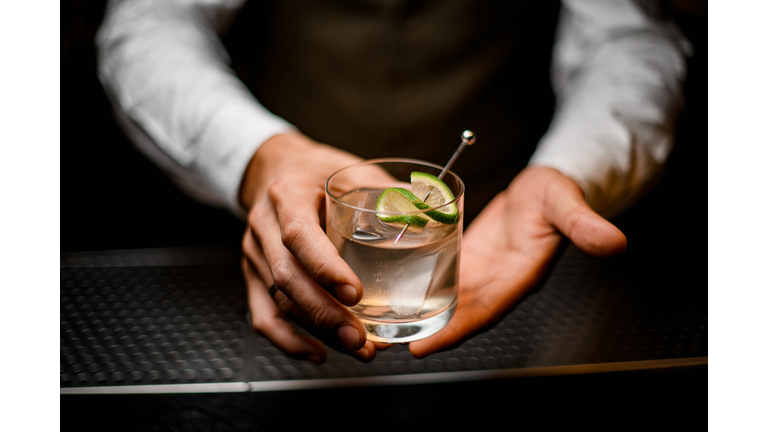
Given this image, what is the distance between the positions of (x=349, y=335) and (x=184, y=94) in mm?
1037

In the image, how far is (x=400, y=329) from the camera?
104 cm

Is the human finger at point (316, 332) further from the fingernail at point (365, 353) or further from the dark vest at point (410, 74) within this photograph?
the dark vest at point (410, 74)

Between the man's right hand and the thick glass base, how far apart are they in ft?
0.11

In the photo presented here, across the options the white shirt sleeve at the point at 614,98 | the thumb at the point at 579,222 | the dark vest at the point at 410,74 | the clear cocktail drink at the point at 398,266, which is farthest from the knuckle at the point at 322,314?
the dark vest at the point at 410,74

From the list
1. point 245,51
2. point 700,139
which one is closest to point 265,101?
point 245,51

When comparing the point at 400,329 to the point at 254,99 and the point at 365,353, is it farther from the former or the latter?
the point at 254,99

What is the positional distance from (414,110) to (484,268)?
787mm

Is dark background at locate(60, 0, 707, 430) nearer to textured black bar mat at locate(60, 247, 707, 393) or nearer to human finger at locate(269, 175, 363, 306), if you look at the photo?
textured black bar mat at locate(60, 247, 707, 393)

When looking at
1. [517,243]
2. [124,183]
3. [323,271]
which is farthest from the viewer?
[124,183]

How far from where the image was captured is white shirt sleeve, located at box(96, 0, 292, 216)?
4.64 feet

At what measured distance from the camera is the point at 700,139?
251cm

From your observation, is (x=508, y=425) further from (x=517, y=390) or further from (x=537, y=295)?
(x=537, y=295)

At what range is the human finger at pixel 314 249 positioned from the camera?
0.87 metres

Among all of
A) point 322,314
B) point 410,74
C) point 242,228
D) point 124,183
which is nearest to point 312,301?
point 322,314
